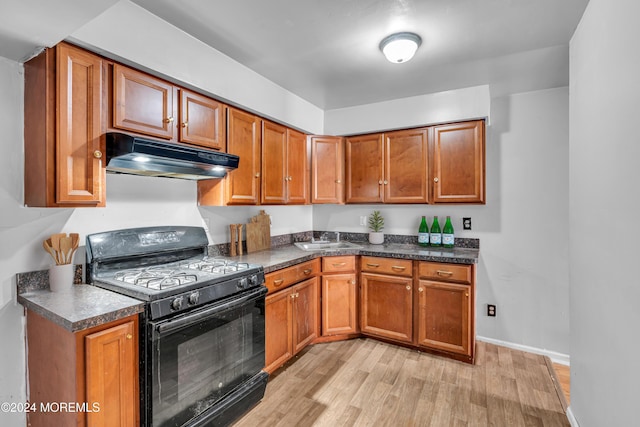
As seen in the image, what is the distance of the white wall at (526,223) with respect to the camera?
108 inches

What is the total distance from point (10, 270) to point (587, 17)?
10.8ft

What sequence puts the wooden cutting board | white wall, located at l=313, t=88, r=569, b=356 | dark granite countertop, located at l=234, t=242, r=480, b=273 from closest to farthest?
1. dark granite countertop, located at l=234, t=242, r=480, b=273
2. white wall, located at l=313, t=88, r=569, b=356
3. the wooden cutting board

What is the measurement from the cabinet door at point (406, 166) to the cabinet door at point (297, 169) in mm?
859

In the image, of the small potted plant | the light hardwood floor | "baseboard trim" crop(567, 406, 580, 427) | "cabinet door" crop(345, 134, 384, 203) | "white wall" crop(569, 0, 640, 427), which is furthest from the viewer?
the small potted plant

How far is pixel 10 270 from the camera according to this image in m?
1.53

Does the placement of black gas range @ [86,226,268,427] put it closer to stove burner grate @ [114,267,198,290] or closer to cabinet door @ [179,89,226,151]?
stove burner grate @ [114,267,198,290]

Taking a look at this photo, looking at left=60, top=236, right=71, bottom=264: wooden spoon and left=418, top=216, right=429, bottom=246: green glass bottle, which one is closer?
left=60, top=236, right=71, bottom=264: wooden spoon

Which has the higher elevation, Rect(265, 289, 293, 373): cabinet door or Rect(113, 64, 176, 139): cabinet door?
Rect(113, 64, 176, 139): cabinet door

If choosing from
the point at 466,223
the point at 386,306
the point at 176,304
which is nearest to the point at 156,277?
the point at 176,304

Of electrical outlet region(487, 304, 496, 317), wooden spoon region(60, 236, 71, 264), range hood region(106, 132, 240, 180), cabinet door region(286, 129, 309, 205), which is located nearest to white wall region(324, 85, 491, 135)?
cabinet door region(286, 129, 309, 205)

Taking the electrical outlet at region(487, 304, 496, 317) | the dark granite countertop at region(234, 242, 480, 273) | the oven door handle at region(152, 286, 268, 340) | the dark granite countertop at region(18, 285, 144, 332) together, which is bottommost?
the electrical outlet at region(487, 304, 496, 317)

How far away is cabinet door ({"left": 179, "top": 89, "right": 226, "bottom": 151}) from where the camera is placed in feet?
6.55

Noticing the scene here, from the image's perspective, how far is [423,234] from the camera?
320 cm

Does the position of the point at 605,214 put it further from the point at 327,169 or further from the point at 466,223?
the point at 327,169
